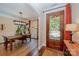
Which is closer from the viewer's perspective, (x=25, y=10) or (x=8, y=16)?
(x=8, y=16)

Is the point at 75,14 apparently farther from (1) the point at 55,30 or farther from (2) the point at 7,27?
(2) the point at 7,27

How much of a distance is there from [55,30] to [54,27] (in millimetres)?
67

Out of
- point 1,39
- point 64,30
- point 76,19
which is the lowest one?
point 1,39

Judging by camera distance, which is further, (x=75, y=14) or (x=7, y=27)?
(x=75, y=14)

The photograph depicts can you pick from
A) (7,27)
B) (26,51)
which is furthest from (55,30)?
(7,27)

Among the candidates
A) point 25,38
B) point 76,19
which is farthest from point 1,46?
point 76,19

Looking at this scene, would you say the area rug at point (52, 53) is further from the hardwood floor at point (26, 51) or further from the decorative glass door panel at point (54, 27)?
the decorative glass door panel at point (54, 27)

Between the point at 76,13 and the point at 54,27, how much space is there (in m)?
0.55

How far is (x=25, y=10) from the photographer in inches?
93.0

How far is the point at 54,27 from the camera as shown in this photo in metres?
2.29

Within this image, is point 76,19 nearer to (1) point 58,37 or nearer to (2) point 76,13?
(2) point 76,13

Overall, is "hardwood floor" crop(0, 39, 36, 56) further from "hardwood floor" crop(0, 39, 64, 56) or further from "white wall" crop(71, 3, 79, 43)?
"white wall" crop(71, 3, 79, 43)

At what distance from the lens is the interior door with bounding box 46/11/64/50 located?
7.36 ft

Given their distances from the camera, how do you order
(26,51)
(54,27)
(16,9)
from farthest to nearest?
(26,51) → (54,27) → (16,9)
